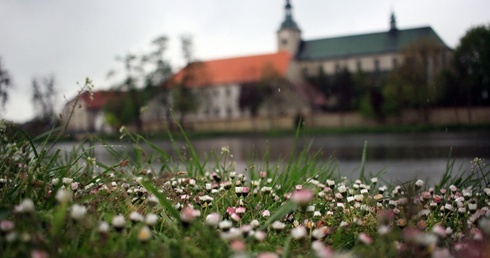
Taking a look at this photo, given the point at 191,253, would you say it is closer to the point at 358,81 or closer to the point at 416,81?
the point at 416,81

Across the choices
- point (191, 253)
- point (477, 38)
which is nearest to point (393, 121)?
point (477, 38)

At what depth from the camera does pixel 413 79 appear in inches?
1147

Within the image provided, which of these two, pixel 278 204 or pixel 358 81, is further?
pixel 358 81

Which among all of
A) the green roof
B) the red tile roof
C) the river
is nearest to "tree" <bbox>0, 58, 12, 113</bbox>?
the river

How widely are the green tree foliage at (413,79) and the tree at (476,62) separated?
15.3 meters

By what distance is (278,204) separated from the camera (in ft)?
8.97

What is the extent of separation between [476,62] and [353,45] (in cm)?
5901

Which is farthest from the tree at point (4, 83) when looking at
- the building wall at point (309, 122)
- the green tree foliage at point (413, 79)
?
the building wall at point (309, 122)

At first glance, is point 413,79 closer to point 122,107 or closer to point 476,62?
point 476,62

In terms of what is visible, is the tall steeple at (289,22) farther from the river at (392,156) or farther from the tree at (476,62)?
the tree at (476,62)

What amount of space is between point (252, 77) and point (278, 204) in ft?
154

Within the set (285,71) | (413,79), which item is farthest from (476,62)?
(285,71)

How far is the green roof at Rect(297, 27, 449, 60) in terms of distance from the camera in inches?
2525

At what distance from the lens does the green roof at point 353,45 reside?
210 ft
